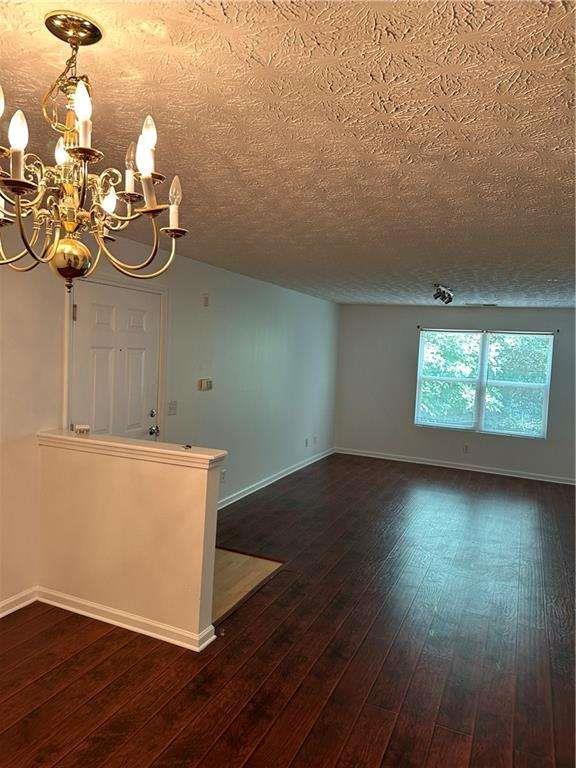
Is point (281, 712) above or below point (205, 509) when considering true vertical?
below

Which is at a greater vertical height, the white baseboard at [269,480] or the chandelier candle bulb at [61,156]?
the chandelier candle bulb at [61,156]

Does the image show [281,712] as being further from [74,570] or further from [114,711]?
[74,570]

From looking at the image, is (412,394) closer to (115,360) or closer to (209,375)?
(209,375)

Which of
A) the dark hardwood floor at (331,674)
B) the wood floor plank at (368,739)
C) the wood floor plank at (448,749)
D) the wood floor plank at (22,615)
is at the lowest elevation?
the wood floor plank at (448,749)

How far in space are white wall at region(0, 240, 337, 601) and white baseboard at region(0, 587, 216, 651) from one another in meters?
0.07

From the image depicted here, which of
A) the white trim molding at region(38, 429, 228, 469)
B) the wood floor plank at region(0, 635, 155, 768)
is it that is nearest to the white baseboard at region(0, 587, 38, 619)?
the wood floor plank at region(0, 635, 155, 768)

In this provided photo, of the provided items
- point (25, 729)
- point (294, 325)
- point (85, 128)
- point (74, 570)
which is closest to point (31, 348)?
point (74, 570)

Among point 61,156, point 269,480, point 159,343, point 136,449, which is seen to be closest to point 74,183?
point 61,156

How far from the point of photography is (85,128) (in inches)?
47.7

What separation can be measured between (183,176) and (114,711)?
91.9 inches

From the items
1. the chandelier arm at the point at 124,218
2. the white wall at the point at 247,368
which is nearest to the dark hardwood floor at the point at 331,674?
the white wall at the point at 247,368

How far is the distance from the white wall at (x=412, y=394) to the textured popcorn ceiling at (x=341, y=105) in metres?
4.22

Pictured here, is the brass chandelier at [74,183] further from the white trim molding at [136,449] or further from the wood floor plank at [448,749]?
the wood floor plank at [448,749]

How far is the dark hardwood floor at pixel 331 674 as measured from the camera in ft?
6.88
